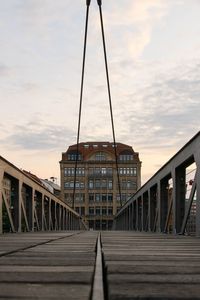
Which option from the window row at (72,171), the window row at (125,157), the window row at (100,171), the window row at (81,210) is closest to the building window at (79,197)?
the window row at (81,210)

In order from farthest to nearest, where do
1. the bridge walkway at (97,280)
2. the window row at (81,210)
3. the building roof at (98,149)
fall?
the building roof at (98,149)
the window row at (81,210)
the bridge walkway at (97,280)

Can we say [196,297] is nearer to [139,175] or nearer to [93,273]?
[93,273]

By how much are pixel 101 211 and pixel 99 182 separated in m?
9.38

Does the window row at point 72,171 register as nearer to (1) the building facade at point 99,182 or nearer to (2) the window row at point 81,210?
(1) the building facade at point 99,182

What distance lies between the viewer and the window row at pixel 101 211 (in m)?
155

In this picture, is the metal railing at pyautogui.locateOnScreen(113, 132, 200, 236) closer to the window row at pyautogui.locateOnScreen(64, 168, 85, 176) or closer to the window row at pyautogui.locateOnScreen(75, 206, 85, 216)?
the window row at pyautogui.locateOnScreen(75, 206, 85, 216)

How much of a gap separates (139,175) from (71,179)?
21.2 metres

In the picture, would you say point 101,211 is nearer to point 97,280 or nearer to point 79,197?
point 79,197

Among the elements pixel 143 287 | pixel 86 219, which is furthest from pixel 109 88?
pixel 86 219

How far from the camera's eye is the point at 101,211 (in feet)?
512

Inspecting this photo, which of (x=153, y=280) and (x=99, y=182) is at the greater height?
(x=99, y=182)

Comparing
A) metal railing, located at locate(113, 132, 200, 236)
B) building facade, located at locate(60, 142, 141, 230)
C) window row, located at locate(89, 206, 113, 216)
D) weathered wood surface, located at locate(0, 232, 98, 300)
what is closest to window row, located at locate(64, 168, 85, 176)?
building facade, located at locate(60, 142, 141, 230)

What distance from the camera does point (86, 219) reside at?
153 meters

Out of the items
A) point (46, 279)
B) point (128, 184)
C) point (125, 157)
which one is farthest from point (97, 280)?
point (125, 157)
